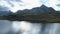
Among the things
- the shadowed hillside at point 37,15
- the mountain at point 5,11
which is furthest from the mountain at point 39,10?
the mountain at point 5,11

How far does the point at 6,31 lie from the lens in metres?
1.96

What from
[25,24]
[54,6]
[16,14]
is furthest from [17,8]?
[54,6]

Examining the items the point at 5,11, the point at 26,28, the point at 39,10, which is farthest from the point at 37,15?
the point at 5,11

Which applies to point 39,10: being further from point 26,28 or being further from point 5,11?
point 5,11

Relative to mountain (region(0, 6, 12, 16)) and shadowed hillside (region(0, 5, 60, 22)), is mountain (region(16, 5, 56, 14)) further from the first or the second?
mountain (region(0, 6, 12, 16))

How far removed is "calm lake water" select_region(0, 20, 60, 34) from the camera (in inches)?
75.4

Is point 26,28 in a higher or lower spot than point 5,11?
lower

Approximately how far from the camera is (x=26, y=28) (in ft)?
6.41

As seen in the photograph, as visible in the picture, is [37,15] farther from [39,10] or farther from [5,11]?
[5,11]

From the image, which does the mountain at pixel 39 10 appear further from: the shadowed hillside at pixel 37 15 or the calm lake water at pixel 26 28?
the calm lake water at pixel 26 28

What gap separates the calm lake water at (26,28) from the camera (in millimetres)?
1914

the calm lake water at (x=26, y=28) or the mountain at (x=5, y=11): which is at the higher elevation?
the mountain at (x=5, y=11)

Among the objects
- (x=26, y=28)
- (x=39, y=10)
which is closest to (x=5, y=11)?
(x=26, y=28)

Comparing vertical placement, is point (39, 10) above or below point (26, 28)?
above
